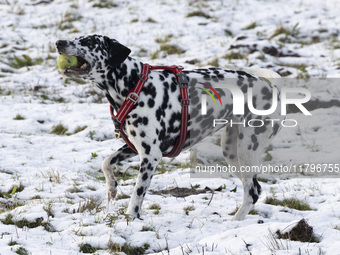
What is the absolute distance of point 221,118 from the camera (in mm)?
5277

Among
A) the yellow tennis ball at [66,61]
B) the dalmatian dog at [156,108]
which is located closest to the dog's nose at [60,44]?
the dalmatian dog at [156,108]

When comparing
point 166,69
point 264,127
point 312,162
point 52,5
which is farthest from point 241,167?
point 52,5

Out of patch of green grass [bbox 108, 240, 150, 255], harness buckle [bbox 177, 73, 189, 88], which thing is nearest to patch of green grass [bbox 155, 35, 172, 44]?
harness buckle [bbox 177, 73, 189, 88]

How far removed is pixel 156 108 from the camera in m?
4.80

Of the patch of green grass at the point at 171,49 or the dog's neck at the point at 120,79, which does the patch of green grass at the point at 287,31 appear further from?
the dog's neck at the point at 120,79

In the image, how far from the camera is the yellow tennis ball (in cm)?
462

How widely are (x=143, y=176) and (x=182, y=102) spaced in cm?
88

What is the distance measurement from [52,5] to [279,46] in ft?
26.6

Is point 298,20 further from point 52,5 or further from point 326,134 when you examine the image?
point 52,5

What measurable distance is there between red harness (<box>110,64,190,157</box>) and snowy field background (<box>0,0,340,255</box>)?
72 centimetres

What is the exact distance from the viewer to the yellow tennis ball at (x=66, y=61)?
462 centimetres

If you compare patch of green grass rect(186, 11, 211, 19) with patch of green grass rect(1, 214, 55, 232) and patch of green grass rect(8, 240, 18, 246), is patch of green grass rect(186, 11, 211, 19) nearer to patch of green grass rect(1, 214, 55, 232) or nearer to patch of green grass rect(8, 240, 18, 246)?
patch of green grass rect(1, 214, 55, 232)

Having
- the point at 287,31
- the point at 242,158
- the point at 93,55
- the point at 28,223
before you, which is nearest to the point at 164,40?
Result: the point at 287,31

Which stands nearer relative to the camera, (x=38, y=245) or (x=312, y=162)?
(x=38, y=245)
